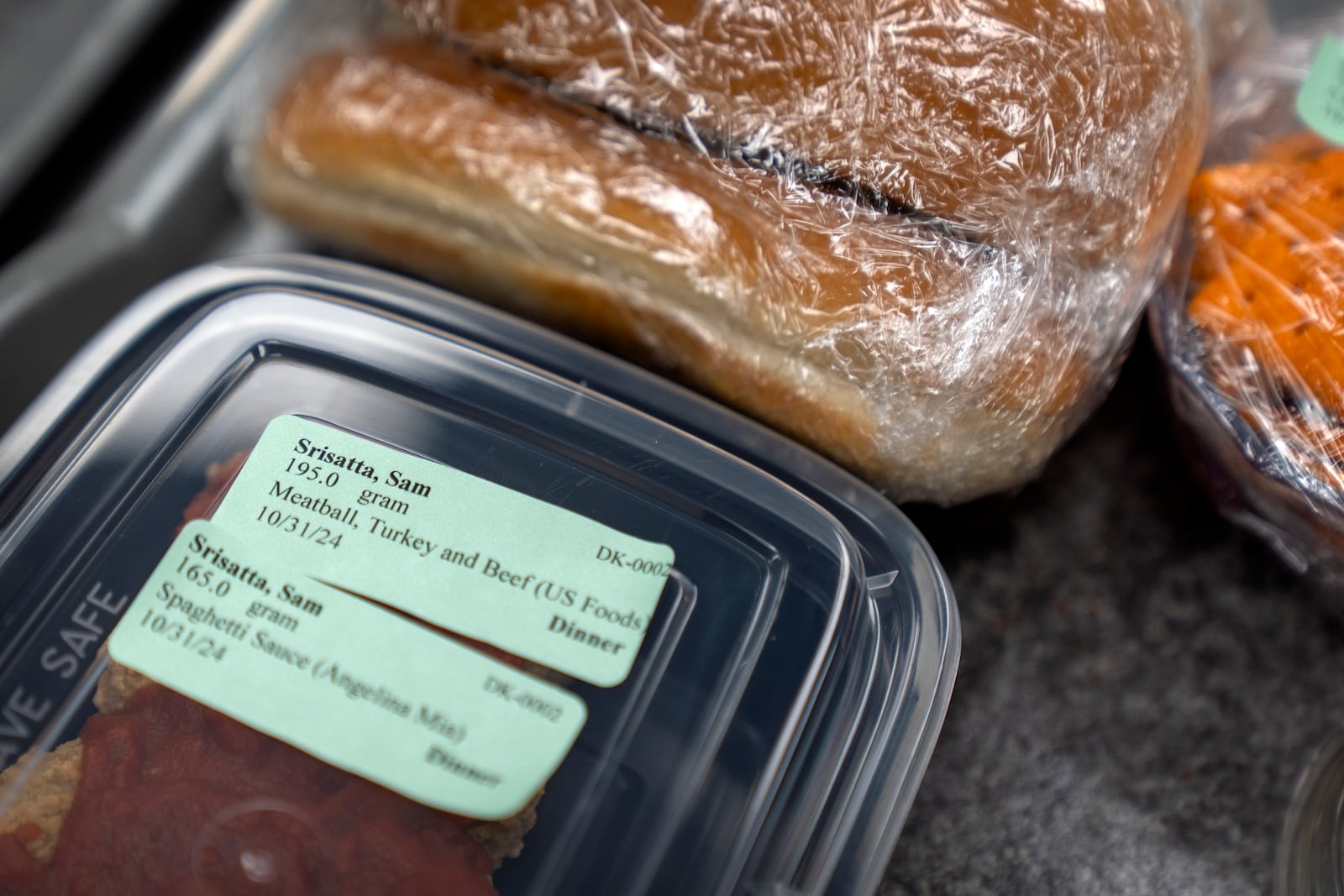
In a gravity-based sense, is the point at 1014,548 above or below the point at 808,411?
below

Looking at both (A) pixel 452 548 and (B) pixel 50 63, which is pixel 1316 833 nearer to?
(A) pixel 452 548

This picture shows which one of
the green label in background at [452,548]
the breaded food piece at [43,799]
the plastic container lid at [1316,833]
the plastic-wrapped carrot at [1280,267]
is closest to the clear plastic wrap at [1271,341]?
the plastic-wrapped carrot at [1280,267]

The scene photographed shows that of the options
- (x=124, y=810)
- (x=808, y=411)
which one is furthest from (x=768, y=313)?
(x=124, y=810)

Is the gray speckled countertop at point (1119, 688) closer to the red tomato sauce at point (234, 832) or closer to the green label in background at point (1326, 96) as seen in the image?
the green label in background at point (1326, 96)

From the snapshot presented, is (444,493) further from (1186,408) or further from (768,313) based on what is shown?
(1186,408)

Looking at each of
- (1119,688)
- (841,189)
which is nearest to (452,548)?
(841,189)

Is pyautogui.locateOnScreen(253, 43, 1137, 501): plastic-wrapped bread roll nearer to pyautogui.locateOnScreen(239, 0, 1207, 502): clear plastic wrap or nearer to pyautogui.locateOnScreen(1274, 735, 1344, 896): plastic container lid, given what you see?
pyautogui.locateOnScreen(239, 0, 1207, 502): clear plastic wrap
